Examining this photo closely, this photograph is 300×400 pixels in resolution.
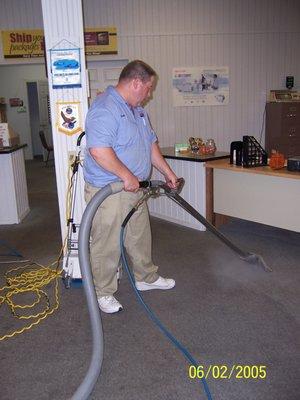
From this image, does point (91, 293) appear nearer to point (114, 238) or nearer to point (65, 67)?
point (114, 238)

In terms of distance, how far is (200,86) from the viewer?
6074 millimetres

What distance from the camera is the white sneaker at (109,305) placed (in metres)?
2.46

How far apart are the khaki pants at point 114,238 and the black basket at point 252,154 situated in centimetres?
138

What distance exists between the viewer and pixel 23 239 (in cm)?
397

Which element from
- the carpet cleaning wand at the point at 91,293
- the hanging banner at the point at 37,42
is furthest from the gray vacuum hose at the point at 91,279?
the hanging banner at the point at 37,42

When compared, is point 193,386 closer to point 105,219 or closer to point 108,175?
point 105,219

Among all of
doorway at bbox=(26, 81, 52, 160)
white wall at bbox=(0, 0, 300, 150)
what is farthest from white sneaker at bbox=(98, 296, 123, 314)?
doorway at bbox=(26, 81, 52, 160)

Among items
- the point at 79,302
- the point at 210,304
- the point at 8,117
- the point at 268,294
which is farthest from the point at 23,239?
the point at 8,117

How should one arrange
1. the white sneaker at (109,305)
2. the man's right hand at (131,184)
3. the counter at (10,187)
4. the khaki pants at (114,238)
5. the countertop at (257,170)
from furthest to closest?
the counter at (10,187), the countertop at (257,170), the white sneaker at (109,305), the khaki pants at (114,238), the man's right hand at (131,184)

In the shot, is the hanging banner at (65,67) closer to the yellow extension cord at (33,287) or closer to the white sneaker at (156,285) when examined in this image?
the yellow extension cord at (33,287)

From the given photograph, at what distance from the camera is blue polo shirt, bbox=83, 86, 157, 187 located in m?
2.12

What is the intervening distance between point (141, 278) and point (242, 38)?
4.81 m

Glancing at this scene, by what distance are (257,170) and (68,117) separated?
5.32ft

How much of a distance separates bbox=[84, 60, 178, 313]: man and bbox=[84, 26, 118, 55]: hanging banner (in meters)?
3.61
